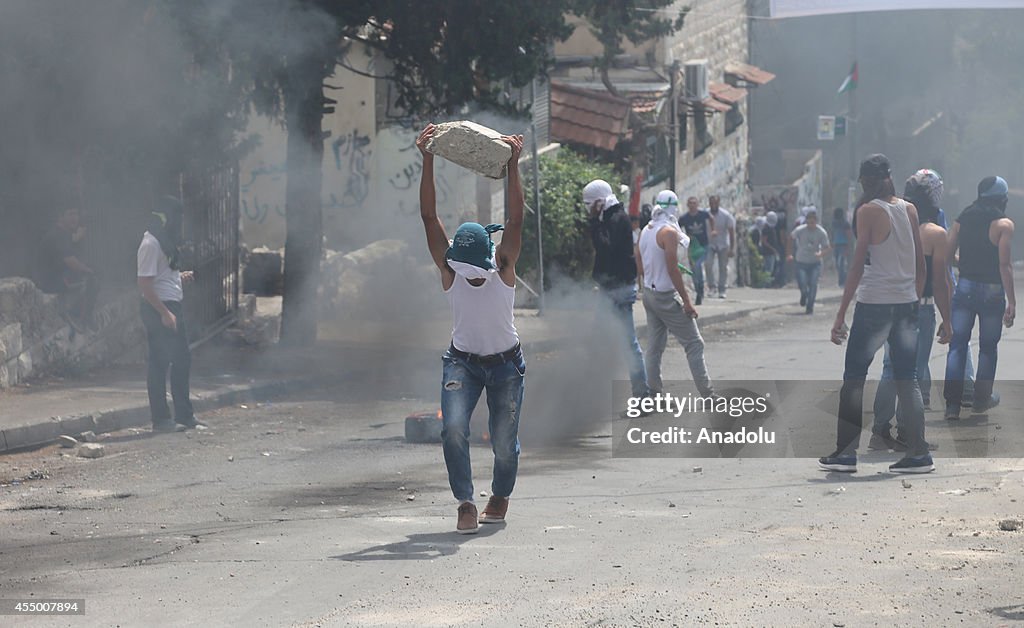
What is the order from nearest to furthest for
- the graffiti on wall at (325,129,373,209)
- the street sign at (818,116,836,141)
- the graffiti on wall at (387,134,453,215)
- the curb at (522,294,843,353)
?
the curb at (522,294,843,353) → the graffiti on wall at (325,129,373,209) → the graffiti on wall at (387,134,453,215) → the street sign at (818,116,836,141)

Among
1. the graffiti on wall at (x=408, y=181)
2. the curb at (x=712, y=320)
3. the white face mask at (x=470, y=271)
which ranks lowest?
the curb at (x=712, y=320)

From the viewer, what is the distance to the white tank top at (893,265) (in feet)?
26.3

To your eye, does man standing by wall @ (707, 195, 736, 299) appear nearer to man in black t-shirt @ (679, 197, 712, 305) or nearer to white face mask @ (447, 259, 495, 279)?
man in black t-shirt @ (679, 197, 712, 305)

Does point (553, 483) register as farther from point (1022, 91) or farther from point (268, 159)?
point (1022, 91)

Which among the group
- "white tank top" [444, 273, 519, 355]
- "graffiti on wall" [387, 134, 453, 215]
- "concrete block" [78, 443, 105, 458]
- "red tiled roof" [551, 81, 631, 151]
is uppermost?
"red tiled roof" [551, 81, 631, 151]

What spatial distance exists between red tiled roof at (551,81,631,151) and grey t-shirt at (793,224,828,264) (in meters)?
4.69

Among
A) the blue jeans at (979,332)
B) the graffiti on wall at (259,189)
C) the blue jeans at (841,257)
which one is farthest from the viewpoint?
the blue jeans at (841,257)

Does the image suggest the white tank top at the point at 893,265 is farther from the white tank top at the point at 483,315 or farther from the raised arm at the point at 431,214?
the raised arm at the point at 431,214

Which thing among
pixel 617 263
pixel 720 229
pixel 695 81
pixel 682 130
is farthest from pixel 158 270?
pixel 682 130

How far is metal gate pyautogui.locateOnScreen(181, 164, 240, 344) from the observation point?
14.5 metres

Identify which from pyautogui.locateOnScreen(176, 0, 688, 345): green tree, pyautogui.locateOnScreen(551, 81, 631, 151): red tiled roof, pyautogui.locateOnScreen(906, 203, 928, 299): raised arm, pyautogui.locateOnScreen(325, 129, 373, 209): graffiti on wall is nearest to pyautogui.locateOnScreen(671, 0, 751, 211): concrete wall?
pyautogui.locateOnScreen(551, 81, 631, 151): red tiled roof

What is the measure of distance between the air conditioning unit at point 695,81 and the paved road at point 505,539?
1863 centimetres

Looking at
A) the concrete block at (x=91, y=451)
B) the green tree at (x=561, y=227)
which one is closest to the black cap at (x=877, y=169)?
the concrete block at (x=91, y=451)

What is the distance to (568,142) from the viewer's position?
2439 cm
